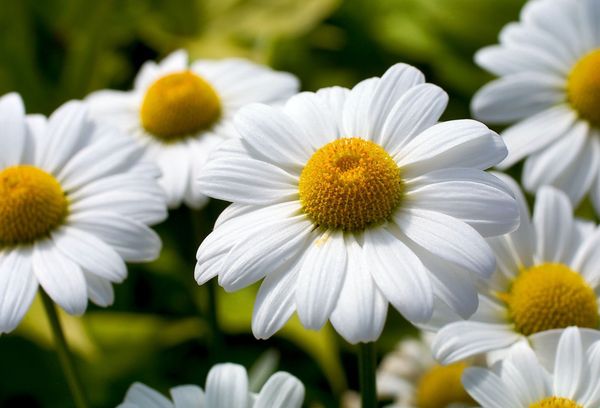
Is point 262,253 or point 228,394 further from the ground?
point 262,253

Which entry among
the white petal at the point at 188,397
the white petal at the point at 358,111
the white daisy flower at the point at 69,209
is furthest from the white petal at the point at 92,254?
the white petal at the point at 358,111

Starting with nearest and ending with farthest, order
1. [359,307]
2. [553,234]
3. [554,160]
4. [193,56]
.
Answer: [359,307] < [553,234] < [554,160] < [193,56]

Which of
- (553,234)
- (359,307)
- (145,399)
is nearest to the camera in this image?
(359,307)

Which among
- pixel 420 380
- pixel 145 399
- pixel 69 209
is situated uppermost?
pixel 69 209

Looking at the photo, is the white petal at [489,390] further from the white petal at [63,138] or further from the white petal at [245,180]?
the white petal at [63,138]

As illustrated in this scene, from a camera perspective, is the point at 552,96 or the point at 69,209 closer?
the point at 69,209

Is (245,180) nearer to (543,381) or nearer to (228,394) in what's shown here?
(228,394)

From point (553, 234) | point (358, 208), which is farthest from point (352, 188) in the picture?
point (553, 234)

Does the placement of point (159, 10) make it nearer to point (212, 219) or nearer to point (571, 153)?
point (212, 219)
